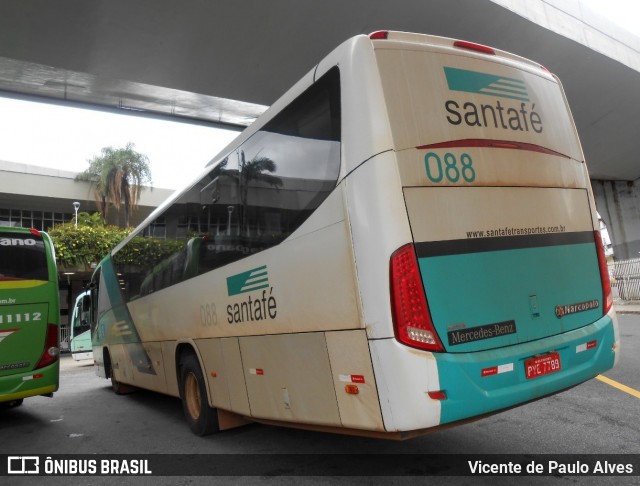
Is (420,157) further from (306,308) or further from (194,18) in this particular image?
(194,18)

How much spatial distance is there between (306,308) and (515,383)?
1.64m

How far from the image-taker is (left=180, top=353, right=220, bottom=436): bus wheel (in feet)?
19.6

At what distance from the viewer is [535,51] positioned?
47.0 feet

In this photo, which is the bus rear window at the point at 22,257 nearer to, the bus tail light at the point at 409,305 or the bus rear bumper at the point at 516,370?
the bus tail light at the point at 409,305

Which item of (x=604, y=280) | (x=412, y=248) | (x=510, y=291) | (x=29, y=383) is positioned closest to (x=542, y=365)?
(x=510, y=291)

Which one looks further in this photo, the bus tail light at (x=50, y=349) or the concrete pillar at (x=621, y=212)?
the concrete pillar at (x=621, y=212)

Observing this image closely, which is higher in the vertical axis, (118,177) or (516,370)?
(118,177)

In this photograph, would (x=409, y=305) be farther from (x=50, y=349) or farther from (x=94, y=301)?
(x=94, y=301)

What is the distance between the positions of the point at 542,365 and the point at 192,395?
4.41 metres

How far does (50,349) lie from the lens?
316 inches

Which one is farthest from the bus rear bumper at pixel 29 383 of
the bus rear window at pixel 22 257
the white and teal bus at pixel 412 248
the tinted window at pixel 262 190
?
the white and teal bus at pixel 412 248

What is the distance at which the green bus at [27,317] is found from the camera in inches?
299

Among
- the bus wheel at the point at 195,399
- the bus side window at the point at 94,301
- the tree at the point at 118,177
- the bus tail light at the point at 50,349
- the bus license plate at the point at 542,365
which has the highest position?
the tree at the point at 118,177

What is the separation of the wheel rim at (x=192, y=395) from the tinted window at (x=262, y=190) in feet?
4.34
